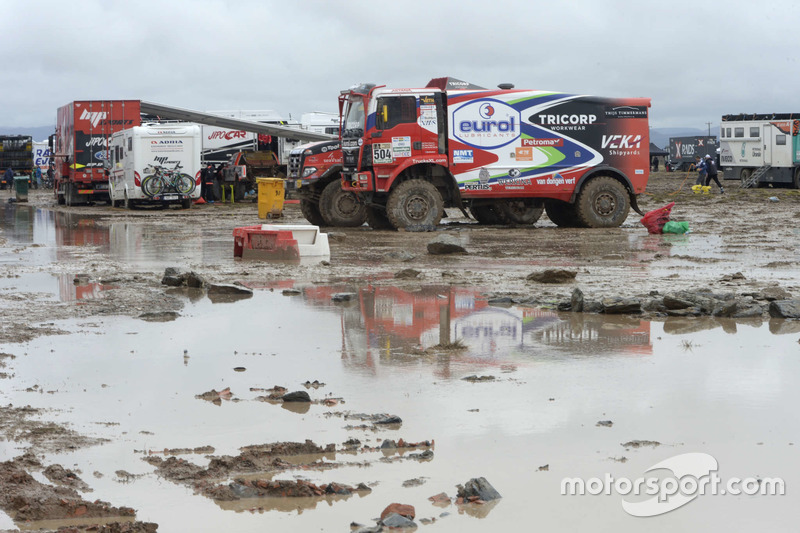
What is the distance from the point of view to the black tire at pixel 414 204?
20.2 metres

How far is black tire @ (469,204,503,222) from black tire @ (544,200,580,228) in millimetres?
1219

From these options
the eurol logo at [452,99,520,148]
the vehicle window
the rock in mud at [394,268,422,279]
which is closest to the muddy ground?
the rock in mud at [394,268,422,279]

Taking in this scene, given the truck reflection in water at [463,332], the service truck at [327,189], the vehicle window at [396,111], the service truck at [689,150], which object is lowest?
the truck reflection in water at [463,332]

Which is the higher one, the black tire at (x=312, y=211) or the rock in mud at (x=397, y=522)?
the black tire at (x=312, y=211)

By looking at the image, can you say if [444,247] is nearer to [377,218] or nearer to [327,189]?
[377,218]

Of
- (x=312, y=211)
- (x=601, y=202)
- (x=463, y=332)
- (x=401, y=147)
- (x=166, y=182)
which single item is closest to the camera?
(x=463, y=332)

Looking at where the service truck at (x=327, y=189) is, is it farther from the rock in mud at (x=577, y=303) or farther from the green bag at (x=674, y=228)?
the rock in mud at (x=577, y=303)

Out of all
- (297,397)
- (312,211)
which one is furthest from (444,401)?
(312,211)

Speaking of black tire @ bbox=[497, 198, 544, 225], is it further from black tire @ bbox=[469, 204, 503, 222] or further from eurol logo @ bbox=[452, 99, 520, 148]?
eurol logo @ bbox=[452, 99, 520, 148]

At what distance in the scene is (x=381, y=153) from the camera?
1989 centimetres

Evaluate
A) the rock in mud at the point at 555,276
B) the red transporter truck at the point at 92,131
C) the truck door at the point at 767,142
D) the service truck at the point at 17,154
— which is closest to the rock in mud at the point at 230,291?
the rock in mud at the point at 555,276

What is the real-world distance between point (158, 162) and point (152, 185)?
730 millimetres

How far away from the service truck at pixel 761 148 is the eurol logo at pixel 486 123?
22701mm

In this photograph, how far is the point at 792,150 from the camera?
129 feet
